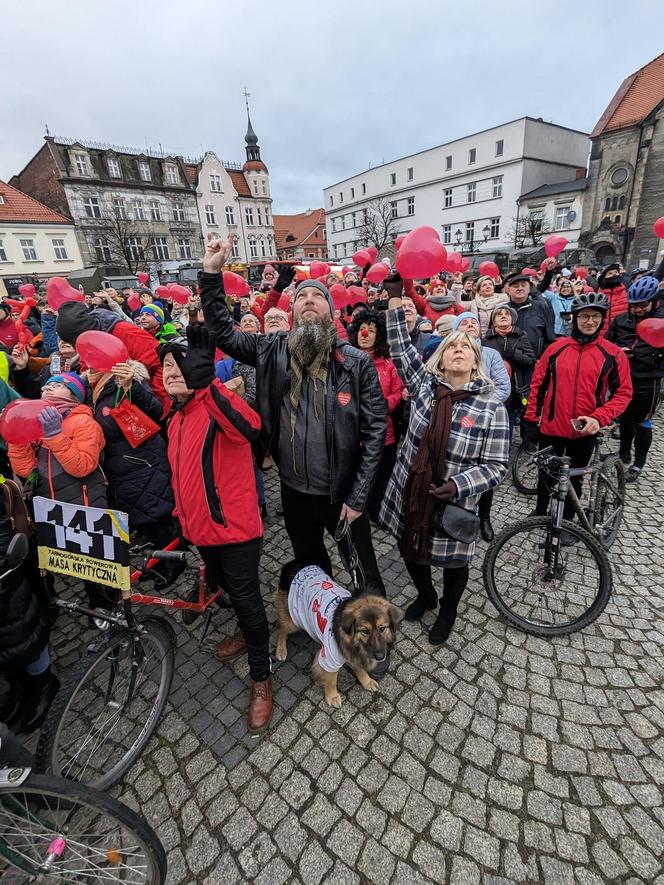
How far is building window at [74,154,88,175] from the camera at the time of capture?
120 ft

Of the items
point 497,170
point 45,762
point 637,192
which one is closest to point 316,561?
point 45,762

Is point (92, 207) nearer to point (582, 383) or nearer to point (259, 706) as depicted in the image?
point (582, 383)

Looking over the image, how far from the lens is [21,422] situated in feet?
7.73

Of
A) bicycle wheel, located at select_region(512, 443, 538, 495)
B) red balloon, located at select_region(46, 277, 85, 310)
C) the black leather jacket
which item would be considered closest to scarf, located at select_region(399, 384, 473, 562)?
the black leather jacket

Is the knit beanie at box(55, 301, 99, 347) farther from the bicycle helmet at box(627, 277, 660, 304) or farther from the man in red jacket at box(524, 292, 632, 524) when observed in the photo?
the bicycle helmet at box(627, 277, 660, 304)

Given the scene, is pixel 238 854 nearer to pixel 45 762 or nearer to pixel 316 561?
pixel 45 762

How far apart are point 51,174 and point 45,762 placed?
4912 cm

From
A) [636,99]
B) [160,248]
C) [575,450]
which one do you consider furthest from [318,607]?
[636,99]

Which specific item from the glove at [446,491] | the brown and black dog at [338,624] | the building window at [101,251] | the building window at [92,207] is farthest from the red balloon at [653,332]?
the building window at [92,207]

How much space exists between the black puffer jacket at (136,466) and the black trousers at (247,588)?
86 centimetres

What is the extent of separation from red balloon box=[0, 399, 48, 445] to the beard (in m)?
1.55

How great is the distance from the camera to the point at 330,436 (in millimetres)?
2564

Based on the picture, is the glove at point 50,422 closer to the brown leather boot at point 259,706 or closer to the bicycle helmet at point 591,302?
the brown leather boot at point 259,706

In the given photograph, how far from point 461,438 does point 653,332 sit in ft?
11.0
